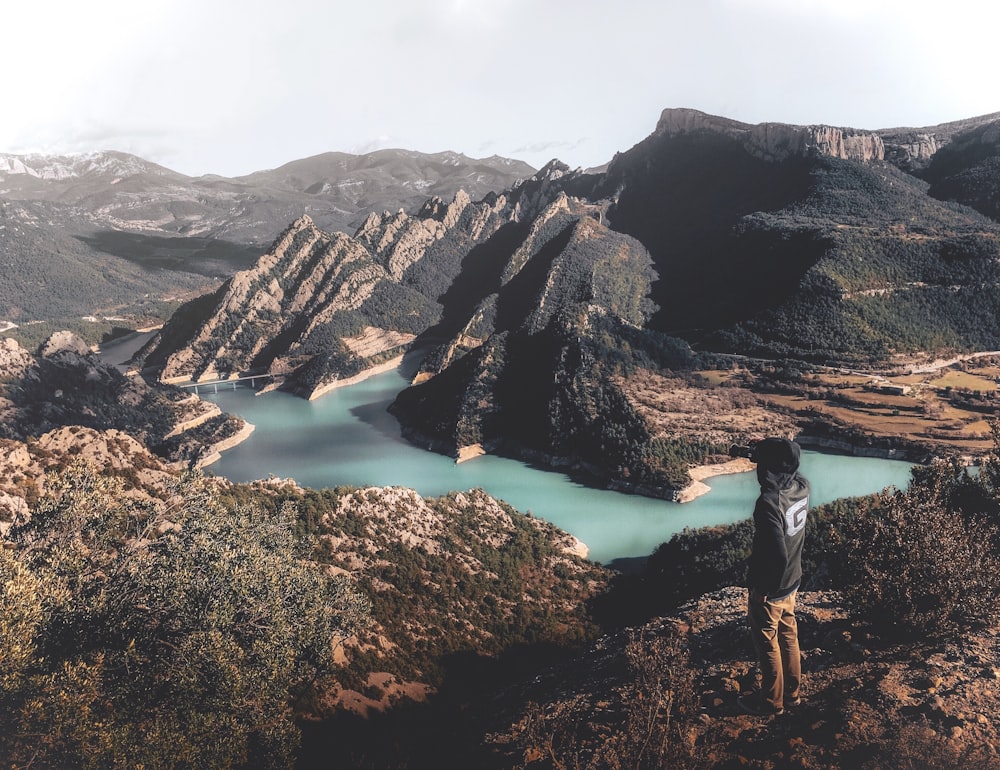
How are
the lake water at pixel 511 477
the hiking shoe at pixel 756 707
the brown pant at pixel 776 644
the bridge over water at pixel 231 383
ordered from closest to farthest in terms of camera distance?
the brown pant at pixel 776 644
the hiking shoe at pixel 756 707
the lake water at pixel 511 477
the bridge over water at pixel 231 383

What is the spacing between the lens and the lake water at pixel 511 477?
51.4 m

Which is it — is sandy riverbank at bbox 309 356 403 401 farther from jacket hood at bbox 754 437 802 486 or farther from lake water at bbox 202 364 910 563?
jacket hood at bbox 754 437 802 486

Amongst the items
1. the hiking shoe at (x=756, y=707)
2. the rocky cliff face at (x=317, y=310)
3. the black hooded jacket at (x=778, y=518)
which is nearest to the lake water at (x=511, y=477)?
the rocky cliff face at (x=317, y=310)

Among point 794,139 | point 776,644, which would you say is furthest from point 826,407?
point 794,139

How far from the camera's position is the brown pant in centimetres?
747

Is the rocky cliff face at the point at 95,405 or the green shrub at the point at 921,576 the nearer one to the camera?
the green shrub at the point at 921,576

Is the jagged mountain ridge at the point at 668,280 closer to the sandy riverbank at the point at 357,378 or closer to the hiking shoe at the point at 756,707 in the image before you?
the sandy riverbank at the point at 357,378

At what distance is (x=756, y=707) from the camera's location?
9.05 metres

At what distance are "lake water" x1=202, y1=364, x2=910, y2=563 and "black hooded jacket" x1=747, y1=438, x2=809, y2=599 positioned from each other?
1517 inches

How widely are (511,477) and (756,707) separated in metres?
54.5

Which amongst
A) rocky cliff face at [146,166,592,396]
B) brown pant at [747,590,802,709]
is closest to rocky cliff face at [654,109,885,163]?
rocky cliff face at [146,166,592,396]

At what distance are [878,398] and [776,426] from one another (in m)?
12.4

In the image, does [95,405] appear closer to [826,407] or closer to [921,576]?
[826,407]

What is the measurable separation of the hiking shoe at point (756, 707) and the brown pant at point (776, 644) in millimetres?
155
